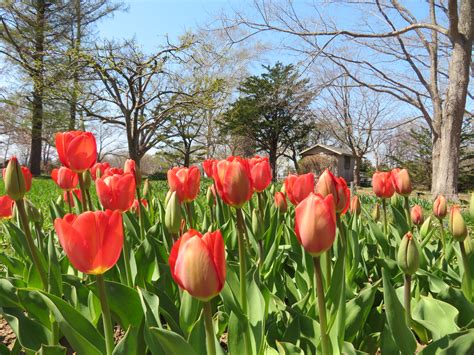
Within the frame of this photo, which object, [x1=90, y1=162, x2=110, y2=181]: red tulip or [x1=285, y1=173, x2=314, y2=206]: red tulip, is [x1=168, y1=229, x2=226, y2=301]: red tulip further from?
[x1=90, y1=162, x2=110, y2=181]: red tulip

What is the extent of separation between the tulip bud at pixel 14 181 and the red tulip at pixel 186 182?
19.1 inches

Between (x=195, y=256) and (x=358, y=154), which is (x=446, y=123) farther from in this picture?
(x=358, y=154)

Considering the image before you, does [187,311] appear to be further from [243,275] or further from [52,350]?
[52,350]

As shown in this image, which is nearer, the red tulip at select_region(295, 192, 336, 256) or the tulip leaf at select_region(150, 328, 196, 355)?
the tulip leaf at select_region(150, 328, 196, 355)

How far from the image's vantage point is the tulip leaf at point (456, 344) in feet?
2.48

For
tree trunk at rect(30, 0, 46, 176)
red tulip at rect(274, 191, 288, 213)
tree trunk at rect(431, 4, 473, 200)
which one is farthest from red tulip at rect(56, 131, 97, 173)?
tree trunk at rect(30, 0, 46, 176)

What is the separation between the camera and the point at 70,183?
1712mm

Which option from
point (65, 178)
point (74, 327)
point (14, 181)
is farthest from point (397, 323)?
point (65, 178)

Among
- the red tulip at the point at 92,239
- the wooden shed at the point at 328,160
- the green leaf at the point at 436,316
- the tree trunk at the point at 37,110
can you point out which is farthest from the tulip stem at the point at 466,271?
the wooden shed at the point at 328,160

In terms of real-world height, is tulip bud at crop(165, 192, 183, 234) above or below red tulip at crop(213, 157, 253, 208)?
below

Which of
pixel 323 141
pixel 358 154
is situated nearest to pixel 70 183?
pixel 358 154

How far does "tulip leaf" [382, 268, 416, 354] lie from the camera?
31.9 inches

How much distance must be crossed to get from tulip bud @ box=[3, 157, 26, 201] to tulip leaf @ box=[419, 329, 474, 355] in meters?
1.05

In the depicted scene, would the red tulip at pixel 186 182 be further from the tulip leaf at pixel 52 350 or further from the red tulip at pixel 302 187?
the tulip leaf at pixel 52 350
